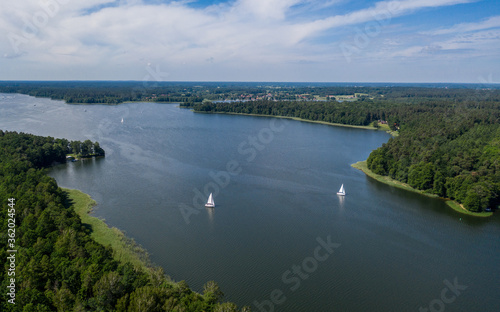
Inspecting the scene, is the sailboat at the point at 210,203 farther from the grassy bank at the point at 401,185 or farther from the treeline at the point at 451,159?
the treeline at the point at 451,159

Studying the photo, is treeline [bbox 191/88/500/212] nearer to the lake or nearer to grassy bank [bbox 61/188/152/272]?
the lake

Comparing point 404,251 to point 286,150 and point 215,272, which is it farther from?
point 286,150

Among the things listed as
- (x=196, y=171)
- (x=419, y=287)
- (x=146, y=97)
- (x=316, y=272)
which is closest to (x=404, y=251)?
(x=419, y=287)

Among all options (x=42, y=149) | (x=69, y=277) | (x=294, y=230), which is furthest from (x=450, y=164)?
(x=42, y=149)

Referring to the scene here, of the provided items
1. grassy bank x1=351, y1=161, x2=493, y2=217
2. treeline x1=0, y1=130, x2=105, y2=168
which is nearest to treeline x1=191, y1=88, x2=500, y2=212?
grassy bank x1=351, y1=161, x2=493, y2=217

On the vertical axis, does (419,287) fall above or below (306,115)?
below

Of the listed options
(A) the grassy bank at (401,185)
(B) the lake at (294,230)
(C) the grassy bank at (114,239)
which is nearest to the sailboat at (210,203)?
(B) the lake at (294,230)

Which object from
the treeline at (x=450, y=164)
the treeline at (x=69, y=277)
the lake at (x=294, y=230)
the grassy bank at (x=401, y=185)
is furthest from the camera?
the treeline at (x=450, y=164)
